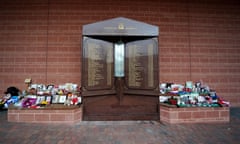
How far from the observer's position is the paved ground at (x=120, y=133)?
2.26 meters

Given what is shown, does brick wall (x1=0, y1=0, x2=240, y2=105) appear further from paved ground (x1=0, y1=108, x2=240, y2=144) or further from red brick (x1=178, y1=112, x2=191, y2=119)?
paved ground (x1=0, y1=108, x2=240, y2=144)

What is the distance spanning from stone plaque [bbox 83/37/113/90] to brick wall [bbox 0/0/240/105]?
0.95 m

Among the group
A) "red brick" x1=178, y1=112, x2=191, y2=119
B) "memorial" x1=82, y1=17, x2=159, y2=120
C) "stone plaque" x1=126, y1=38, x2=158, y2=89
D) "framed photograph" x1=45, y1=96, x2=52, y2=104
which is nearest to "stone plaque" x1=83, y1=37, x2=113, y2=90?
"memorial" x1=82, y1=17, x2=159, y2=120

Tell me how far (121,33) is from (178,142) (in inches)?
98.5

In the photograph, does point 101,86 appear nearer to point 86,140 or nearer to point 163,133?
point 86,140

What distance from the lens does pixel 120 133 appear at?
8.38ft

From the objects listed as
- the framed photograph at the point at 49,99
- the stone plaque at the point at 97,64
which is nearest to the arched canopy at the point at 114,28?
the stone plaque at the point at 97,64

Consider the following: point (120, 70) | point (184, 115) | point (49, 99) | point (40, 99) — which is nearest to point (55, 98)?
point (49, 99)

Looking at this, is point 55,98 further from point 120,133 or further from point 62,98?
point 120,133

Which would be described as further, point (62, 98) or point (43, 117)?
point (62, 98)

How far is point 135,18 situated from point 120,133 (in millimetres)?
3336

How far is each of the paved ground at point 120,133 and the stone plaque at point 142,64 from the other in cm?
93

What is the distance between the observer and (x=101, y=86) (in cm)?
337

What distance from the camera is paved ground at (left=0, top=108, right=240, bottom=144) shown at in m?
2.26
